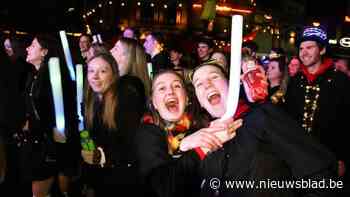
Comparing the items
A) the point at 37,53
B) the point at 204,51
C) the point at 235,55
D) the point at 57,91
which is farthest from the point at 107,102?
the point at 204,51

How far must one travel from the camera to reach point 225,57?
Result: 20.1ft

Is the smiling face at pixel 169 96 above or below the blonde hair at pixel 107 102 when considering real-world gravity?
above

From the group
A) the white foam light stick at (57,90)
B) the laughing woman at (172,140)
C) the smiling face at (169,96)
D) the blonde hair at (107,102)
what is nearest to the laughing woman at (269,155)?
the laughing woman at (172,140)

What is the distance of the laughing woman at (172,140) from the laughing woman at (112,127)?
3.02 feet

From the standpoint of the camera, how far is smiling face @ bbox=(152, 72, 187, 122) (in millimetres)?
3172

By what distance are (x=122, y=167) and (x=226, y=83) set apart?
1.54 metres

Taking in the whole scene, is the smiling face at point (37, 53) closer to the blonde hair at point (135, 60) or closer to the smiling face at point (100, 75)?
the blonde hair at point (135, 60)

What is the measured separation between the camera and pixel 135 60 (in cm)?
491

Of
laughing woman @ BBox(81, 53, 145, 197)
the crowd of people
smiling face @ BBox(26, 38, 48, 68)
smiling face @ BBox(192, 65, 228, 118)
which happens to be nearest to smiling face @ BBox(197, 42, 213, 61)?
the crowd of people

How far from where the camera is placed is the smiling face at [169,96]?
3172 mm

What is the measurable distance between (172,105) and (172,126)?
14 cm

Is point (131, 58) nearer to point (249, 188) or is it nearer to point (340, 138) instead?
point (340, 138)

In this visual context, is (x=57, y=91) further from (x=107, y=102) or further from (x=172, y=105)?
(x=172, y=105)

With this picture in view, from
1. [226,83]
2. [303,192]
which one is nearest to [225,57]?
[226,83]
